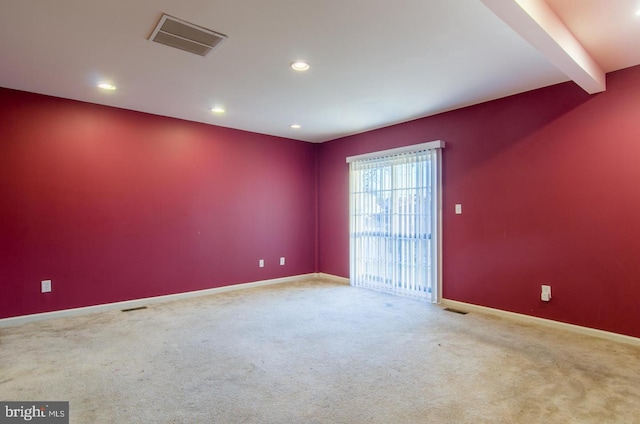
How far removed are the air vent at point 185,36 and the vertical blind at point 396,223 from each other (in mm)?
2986

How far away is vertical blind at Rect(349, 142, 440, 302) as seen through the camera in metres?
4.51

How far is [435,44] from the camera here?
264 cm

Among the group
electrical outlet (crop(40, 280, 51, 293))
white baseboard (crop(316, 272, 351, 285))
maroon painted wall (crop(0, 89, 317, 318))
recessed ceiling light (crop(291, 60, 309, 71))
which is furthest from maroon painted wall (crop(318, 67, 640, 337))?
electrical outlet (crop(40, 280, 51, 293))

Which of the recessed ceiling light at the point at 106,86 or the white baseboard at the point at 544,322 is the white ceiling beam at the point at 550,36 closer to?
the white baseboard at the point at 544,322

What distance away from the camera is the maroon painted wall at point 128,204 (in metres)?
3.69

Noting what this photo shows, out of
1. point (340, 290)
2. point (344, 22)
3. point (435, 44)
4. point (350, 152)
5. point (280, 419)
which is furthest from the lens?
point (350, 152)

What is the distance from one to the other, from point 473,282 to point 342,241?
7.38 ft

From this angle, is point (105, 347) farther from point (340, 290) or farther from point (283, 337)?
point (340, 290)

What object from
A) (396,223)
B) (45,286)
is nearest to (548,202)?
(396,223)

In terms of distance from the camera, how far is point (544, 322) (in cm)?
353

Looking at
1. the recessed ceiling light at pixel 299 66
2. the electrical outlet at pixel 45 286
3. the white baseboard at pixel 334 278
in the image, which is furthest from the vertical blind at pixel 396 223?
the electrical outlet at pixel 45 286

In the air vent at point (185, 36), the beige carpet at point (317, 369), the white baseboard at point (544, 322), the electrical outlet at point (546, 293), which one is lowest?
A: the beige carpet at point (317, 369)

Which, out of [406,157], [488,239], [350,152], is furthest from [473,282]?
[350,152]

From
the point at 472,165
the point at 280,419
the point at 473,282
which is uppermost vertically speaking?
the point at 472,165
